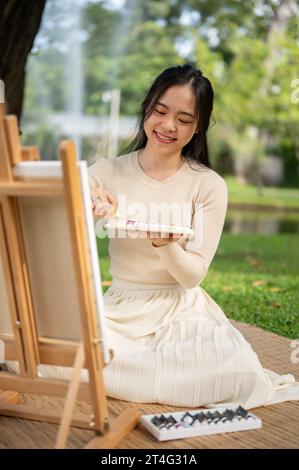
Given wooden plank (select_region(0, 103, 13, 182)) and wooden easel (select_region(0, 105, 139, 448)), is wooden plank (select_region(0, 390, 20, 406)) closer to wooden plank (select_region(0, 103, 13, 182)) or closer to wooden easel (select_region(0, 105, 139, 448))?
wooden easel (select_region(0, 105, 139, 448))

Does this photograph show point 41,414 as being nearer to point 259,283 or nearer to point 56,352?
point 56,352

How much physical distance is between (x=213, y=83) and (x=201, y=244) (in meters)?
14.6

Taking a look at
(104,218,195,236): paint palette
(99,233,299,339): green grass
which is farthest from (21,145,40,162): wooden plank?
(99,233,299,339): green grass

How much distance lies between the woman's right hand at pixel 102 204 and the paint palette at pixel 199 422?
2.52 feet

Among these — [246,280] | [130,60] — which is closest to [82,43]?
[130,60]

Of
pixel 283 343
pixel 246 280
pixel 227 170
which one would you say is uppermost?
pixel 283 343

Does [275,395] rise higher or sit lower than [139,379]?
lower

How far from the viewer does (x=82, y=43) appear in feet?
86.5

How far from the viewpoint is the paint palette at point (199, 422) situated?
2.25m

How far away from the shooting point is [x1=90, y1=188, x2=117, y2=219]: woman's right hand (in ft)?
8.29

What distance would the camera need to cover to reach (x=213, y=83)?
55.0 ft

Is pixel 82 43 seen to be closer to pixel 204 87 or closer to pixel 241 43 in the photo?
pixel 241 43

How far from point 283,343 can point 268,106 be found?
45.2 ft
